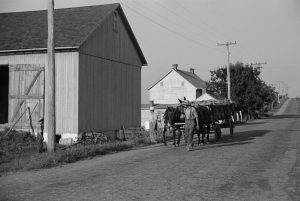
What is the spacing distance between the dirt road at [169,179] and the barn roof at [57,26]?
9.62 m

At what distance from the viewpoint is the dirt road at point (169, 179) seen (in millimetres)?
8195

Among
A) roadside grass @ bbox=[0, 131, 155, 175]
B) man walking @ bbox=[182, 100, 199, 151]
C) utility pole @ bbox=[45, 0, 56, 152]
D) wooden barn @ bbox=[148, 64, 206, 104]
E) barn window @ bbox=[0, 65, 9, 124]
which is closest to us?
roadside grass @ bbox=[0, 131, 155, 175]

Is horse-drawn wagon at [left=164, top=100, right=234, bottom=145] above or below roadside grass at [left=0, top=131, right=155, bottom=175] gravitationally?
above

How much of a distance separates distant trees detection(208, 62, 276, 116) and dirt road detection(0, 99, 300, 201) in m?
48.5

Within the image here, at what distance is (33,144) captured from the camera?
19594 millimetres

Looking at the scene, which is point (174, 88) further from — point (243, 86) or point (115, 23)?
point (115, 23)

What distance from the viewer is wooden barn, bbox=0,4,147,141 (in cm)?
2148

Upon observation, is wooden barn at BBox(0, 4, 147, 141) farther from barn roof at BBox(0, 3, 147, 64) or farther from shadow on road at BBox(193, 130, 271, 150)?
shadow on road at BBox(193, 130, 271, 150)

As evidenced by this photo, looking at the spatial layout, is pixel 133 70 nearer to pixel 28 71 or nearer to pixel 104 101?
pixel 104 101

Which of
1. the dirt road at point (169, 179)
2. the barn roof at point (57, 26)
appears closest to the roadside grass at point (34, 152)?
the dirt road at point (169, 179)

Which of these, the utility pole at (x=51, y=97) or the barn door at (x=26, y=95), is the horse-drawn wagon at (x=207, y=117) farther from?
the barn door at (x=26, y=95)

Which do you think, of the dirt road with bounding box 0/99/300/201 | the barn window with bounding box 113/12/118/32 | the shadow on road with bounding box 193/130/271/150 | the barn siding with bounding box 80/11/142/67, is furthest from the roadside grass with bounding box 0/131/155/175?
the barn window with bounding box 113/12/118/32

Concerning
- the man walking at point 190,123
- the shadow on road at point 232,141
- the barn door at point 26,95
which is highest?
the barn door at point 26,95

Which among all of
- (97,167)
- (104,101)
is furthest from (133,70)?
(97,167)
